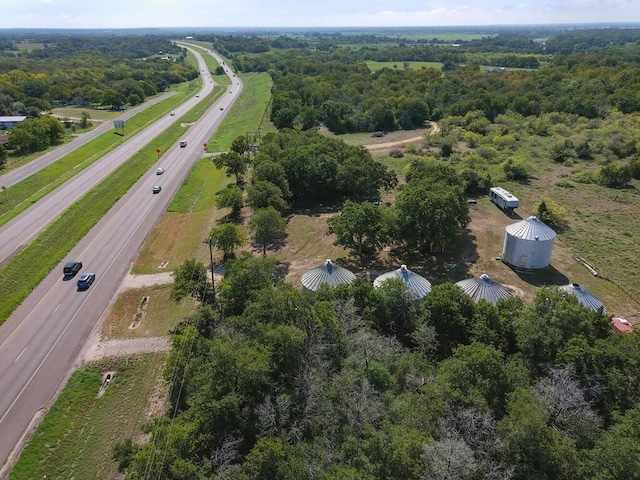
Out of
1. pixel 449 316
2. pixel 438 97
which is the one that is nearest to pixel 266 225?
pixel 449 316

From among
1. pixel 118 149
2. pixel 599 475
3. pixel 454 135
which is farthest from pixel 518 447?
pixel 118 149

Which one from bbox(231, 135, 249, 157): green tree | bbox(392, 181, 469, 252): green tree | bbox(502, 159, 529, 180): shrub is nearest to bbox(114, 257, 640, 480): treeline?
bbox(392, 181, 469, 252): green tree

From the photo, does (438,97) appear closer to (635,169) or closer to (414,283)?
(635,169)

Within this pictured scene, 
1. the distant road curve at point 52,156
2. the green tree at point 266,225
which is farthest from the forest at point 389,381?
the distant road curve at point 52,156

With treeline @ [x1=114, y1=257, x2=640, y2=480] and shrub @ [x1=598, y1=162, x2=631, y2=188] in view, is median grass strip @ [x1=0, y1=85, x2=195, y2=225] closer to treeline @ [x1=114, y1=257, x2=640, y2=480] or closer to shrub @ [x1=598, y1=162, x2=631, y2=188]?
treeline @ [x1=114, y1=257, x2=640, y2=480]

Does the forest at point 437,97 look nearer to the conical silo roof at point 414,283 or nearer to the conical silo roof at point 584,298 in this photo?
the conical silo roof at point 414,283

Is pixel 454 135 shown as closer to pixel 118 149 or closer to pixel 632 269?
pixel 632 269
